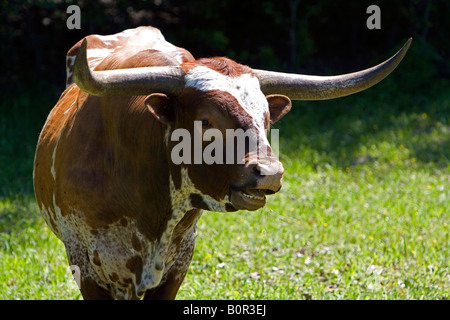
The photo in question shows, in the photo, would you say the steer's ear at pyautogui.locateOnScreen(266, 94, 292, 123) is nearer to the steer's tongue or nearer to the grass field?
the steer's tongue

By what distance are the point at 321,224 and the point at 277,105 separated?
10.4 ft

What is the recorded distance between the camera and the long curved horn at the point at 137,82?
3.20 meters

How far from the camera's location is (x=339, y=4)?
12.1 m

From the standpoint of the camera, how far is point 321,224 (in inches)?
260

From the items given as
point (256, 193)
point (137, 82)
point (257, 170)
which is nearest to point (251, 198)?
point (256, 193)

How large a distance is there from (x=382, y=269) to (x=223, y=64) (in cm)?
296

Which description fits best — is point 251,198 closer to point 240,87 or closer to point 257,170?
point 257,170

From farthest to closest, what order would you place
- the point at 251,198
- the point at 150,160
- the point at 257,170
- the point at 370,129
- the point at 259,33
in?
the point at 259,33, the point at 370,129, the point at 150,160, the point at 251,198, the point at 257,170

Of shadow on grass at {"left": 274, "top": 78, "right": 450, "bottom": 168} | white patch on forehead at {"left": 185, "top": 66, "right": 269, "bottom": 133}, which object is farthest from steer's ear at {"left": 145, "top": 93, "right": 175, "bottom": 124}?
shadow on grass at {"left": 274, "top": 78, "right": 450, "bottom": 168}

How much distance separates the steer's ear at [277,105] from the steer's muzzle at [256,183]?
59 centimetres

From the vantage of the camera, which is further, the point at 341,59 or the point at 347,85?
the point at 341,59
